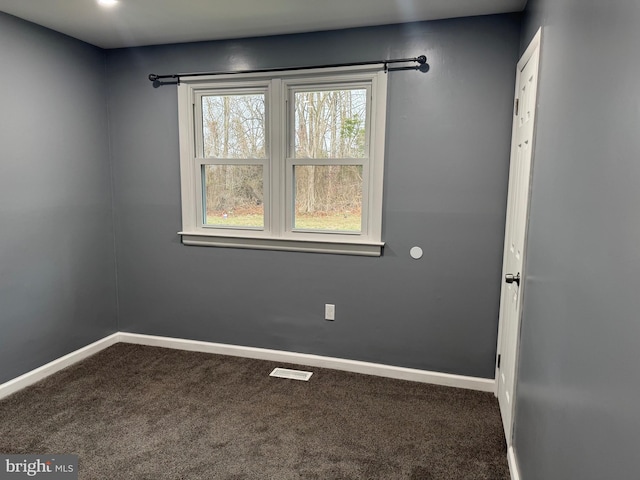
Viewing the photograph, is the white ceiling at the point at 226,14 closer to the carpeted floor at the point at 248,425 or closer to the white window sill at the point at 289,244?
the white window sill at the point at 289,244

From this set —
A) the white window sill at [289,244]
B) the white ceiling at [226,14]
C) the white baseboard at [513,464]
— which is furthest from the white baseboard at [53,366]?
the white baseboard at [513,464]

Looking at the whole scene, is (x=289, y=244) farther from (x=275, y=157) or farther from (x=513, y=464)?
(x=513, y=464)

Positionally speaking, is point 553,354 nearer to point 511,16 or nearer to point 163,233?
point 511,16

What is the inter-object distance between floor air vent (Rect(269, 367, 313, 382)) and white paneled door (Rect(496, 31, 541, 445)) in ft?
4.23

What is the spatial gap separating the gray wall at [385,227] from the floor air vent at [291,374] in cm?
20

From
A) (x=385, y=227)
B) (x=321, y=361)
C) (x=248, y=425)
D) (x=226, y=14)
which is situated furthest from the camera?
(x=321, y=361)

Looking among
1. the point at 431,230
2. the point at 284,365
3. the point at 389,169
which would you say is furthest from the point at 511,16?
the point at 284,365

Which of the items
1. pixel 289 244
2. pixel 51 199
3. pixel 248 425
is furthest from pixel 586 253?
pixel 51 199

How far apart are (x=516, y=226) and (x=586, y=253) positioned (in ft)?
4.41

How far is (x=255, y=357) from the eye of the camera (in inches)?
134

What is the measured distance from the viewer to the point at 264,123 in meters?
3.19

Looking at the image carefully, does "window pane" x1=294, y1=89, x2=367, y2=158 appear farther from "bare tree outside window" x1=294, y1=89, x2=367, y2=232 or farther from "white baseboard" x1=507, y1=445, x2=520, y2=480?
"white baseboard" x1=507, y1=445, x2=520, y2=480

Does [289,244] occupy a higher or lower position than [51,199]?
lower

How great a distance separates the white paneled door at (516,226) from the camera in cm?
206
